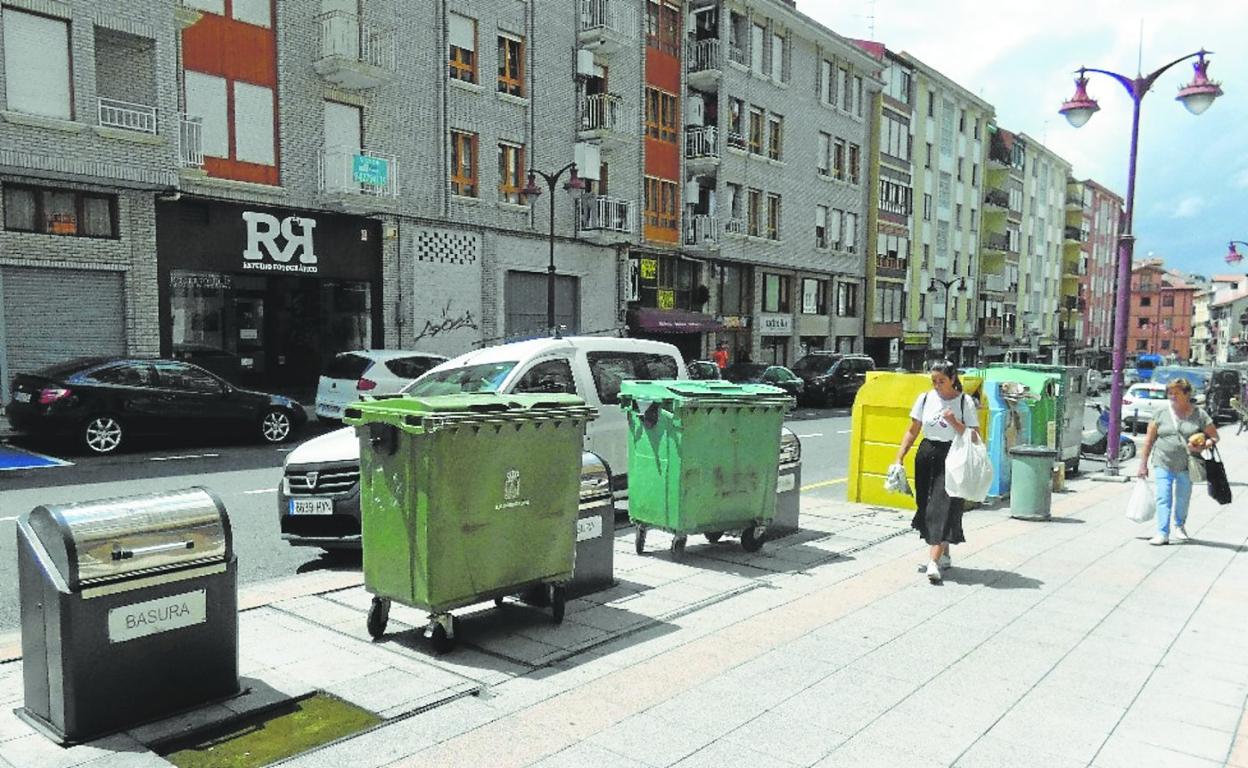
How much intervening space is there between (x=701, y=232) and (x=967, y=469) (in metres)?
26.2

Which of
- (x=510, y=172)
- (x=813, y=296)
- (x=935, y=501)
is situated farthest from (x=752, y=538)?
(x=813, y=296)

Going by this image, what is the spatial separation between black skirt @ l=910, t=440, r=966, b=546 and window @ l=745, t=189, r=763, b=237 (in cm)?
2930

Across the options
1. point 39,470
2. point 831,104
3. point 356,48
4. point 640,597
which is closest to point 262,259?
point 356,48

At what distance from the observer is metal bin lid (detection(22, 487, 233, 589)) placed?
3.71 m

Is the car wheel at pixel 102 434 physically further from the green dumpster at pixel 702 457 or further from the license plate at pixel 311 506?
the green dumpster at pixel 702 457

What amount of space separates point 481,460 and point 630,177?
2596cm

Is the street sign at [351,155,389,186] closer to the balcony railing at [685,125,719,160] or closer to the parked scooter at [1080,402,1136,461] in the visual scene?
the balcony railing at [685,125,719,160]

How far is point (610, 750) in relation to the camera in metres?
3.92

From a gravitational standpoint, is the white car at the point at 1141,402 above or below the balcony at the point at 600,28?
below

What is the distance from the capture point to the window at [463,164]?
2395 centimetres

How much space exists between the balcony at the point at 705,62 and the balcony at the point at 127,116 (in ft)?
66.2

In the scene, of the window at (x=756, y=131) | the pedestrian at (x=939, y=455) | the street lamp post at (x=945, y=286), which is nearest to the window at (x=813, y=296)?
the window at (x=756, y=131)

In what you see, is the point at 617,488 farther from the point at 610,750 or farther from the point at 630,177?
the point at 630,177

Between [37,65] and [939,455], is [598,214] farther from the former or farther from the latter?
[939,455]
